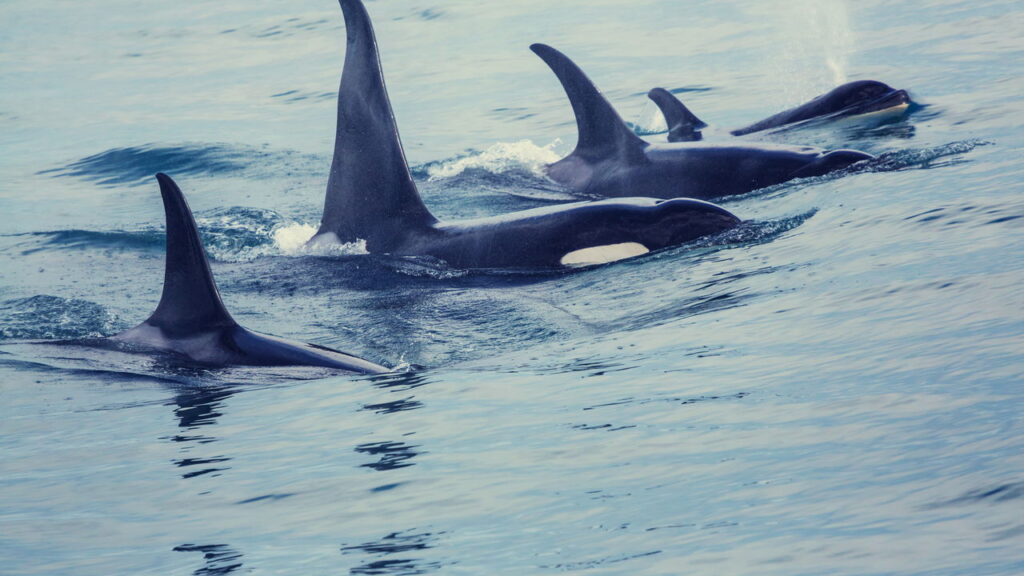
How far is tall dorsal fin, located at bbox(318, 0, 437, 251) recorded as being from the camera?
10914mm

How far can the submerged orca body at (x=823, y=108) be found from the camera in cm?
1616

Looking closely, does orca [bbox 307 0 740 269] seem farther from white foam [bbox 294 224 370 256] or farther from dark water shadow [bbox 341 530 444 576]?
dark water shadow [bbox 341 530 444 576]

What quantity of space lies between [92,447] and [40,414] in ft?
3.17

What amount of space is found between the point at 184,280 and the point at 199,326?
1.09 feet

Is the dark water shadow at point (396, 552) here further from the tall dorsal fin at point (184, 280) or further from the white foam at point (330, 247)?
the white foam at point (330, 247)

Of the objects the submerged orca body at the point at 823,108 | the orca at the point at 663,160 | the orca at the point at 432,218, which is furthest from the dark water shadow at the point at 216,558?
the submerged orca body at the point at 823,108

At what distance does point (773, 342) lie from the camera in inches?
294

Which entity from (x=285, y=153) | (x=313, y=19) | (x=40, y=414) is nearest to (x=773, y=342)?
(x=40, y=414)

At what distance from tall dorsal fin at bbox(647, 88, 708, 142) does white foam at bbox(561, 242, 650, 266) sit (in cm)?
594

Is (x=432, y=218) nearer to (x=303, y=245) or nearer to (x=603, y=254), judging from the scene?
(x=303, y=245)

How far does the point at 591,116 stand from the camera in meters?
13.9

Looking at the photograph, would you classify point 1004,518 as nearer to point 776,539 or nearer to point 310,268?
point 776,539

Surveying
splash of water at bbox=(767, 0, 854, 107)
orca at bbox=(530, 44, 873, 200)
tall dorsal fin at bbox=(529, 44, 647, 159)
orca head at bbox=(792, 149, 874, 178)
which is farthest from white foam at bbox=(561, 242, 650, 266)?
splash of water at bbox=(767, 0, 854, 107)

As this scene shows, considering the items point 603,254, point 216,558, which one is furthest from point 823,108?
point 216,558
